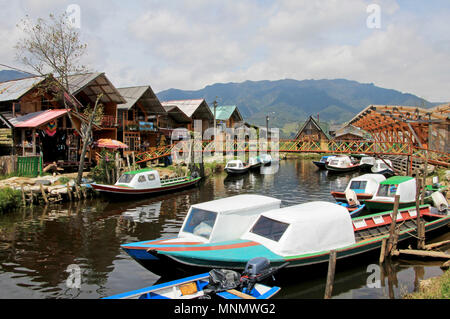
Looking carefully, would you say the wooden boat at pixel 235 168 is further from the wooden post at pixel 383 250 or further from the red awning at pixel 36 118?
the wooden post at pixel 383 250

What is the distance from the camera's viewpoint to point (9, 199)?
2116cm

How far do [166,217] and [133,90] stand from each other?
90.8 feet

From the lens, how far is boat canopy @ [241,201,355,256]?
11.3 metres

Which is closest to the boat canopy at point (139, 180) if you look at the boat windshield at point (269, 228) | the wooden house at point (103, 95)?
the wooden house at point (103, 95)

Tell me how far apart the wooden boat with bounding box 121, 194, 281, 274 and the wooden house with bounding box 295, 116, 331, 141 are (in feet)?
203

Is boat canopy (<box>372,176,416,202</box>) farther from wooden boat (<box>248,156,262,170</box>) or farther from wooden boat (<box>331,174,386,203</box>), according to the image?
wooden boat (<box>248,156,262,170</box>)

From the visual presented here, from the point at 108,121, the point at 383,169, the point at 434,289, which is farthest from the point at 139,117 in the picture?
the point at 434,289

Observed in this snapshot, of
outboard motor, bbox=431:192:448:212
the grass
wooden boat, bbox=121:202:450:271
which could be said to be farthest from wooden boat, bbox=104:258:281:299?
outboard motor, bbox=431:192:448:212

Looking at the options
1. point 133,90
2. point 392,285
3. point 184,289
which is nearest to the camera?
point 184,289

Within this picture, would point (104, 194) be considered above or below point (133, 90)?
below

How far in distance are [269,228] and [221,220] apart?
175 centimetres

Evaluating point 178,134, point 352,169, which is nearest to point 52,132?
point 178,134

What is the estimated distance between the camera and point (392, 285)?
38.1 ft
